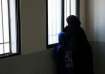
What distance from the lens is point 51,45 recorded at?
12.6 feet

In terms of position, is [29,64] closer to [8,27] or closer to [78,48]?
[8,27]

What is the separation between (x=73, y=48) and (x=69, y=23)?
1.33ft

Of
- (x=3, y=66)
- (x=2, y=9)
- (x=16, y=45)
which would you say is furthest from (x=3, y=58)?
(x=2, y=9)

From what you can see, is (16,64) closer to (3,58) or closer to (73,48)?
(3,58)

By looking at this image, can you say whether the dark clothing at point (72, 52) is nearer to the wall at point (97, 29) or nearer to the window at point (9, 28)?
the wall at point (97, 29)

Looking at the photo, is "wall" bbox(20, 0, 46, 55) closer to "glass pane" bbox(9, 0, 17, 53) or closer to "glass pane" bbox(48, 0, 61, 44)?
"glass pane" bbox(9, 0, 17, 53)

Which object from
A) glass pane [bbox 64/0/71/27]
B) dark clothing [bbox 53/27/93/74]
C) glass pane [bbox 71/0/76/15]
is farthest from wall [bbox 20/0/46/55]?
glass pane [bbox 71/0/76/15]

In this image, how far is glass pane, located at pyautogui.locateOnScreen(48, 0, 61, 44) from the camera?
3.85 m

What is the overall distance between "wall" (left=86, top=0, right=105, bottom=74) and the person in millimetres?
604

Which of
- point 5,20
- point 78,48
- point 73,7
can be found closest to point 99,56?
point 78,48

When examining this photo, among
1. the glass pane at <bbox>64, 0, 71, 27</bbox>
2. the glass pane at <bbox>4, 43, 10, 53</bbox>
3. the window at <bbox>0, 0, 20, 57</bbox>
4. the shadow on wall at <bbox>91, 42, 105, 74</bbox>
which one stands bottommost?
the shadow on wall at <bbox>91, 42, 105, 74</bbox>

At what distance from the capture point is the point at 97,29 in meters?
4.32

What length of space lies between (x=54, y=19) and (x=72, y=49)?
2.03ft

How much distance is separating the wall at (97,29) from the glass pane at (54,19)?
686 mm
